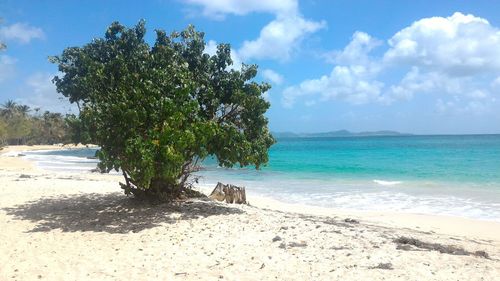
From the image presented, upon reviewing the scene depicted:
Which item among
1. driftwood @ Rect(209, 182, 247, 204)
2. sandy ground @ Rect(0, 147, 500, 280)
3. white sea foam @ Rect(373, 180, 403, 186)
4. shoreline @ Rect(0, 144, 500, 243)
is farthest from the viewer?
white sea foam @ Rect(373, 180, 403, 186)

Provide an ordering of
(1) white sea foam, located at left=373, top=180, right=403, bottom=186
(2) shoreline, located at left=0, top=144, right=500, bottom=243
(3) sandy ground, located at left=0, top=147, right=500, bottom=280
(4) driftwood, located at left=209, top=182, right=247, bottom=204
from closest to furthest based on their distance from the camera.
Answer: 1. (3) sandy ground, located at left=0, top=147, right=500, bottom=280
2. (2) shoreline, located at left=0, top=144, right=500, bottom=243
3. (4) driftwood, located at left=209, top=182, right=247, bottom=204
4. (1) white sea foam, located at left=373, top=180, right=403, bottom=186

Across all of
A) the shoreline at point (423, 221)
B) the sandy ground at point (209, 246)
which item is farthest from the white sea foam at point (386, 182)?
the sandy ground at point (209, 246)

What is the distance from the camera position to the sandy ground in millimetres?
7324

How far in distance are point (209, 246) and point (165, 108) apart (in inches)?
129

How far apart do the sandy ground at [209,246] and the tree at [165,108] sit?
1182 mm

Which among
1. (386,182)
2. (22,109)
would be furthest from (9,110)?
(386,182)

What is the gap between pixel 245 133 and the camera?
12.3m

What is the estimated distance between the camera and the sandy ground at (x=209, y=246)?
24.0 ft

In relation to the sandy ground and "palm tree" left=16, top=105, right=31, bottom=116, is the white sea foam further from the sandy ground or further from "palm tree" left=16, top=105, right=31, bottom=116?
"palm tree" left=16, top=105, right=31, bottom=116

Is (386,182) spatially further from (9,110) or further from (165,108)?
(9,110)

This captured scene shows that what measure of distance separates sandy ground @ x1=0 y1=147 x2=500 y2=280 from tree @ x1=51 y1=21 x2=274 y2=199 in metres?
1.18

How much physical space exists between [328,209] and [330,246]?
8054mm

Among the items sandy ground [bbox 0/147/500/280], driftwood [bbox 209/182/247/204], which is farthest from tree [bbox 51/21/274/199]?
driftwood [bbox 209/182/247/204]

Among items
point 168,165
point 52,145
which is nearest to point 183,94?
point 168,165
